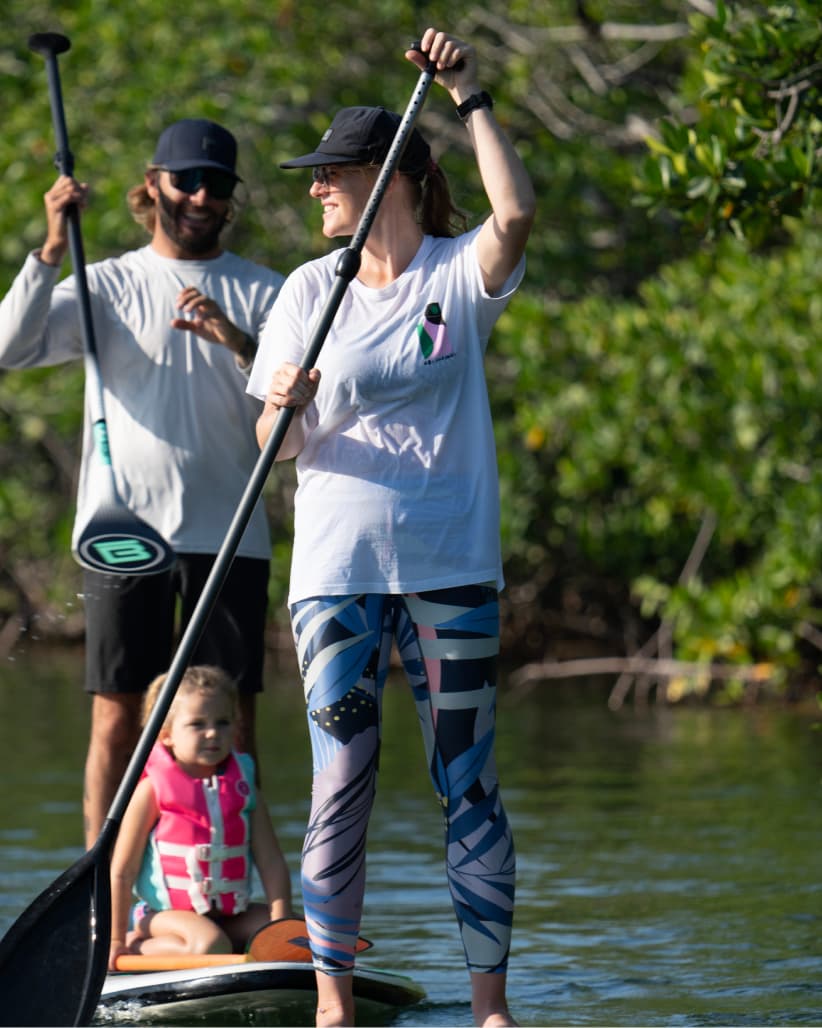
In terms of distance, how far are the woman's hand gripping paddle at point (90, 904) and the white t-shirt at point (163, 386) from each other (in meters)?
1.17

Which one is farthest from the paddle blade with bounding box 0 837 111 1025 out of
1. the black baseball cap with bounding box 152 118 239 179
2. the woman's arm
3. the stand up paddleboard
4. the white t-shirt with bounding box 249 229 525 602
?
the black baseball cap with bounding box 152 118 239 179

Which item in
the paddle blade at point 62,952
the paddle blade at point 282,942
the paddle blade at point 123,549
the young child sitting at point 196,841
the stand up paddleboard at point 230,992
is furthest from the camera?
the young child sitting at point 196,841

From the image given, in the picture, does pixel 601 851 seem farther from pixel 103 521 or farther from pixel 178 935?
pixel 103 521

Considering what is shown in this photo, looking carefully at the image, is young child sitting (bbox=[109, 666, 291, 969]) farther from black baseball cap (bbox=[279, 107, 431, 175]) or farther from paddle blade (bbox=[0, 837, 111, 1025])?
black baseball cap (bbox=[279, 107, 431, 175])

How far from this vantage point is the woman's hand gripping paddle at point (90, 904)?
14.0ft

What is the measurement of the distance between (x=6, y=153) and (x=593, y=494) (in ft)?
16.9

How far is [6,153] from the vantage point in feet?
51.0

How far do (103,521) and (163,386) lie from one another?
1.56 ft

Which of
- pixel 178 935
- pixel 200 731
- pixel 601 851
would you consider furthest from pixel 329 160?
pixel 601 851

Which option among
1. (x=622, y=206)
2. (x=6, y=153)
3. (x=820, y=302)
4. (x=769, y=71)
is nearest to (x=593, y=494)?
(x=622, y=206)

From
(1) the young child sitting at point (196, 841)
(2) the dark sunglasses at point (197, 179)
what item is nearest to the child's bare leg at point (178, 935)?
(1) the young child sitting at point (196, 841)

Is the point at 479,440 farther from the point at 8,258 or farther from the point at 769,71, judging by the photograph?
the point at 8,258

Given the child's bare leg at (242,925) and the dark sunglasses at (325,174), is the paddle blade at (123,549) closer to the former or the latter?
the child's bare leg at (242,925)

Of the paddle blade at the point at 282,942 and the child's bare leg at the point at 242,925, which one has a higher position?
the paddle blade at the point at 282,942
